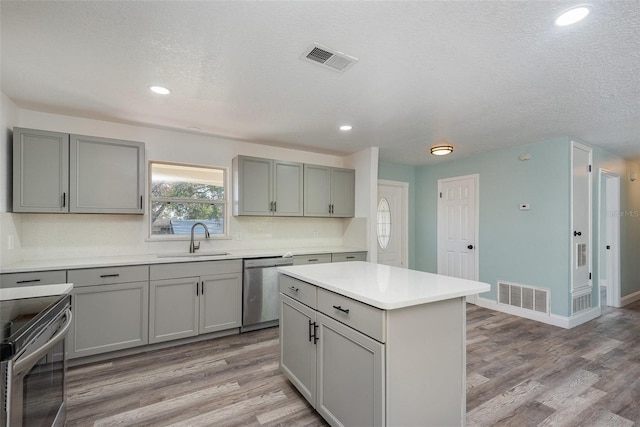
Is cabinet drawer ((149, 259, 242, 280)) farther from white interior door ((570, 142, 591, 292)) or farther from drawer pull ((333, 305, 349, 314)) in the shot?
white interior door ((570, 142, 591, 292))

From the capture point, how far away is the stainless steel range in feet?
3.26

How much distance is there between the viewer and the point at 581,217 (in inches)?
153

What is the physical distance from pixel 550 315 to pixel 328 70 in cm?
412

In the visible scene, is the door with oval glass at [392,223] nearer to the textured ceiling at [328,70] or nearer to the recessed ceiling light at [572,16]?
the textured ceiling at [328,70]

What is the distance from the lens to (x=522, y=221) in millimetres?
4145

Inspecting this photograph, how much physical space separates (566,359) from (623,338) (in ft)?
3.99

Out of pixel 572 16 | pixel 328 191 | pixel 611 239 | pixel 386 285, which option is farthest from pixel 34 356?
pixel 611 239

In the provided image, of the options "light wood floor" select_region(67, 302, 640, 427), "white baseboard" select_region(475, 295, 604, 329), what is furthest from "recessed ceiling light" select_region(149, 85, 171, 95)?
"white baseboard" select_region(475, 295, 604, 329)

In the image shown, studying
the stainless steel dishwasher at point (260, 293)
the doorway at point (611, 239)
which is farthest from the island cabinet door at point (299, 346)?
the doorway at point (611, 239)

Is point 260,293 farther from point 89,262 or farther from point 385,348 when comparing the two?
Result: point 385,348

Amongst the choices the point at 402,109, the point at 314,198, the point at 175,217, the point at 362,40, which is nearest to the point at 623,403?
the point at 402,109

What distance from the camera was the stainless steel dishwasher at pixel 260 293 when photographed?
3.46m

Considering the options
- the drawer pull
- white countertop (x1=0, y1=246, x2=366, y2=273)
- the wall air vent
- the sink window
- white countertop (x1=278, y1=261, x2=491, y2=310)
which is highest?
the sink window

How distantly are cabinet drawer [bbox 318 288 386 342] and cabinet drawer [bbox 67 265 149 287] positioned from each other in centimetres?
202
